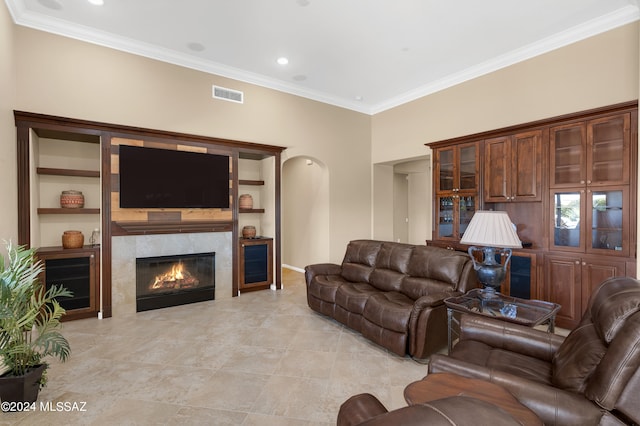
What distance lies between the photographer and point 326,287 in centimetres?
401

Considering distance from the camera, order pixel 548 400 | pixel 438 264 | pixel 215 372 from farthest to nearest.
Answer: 1. pixel 438 264
2. pixel 215 372
3. pixel 548 400

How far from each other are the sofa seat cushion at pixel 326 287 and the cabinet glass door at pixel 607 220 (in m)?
3.00

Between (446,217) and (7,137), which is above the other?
(7,137)

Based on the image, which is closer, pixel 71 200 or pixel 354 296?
pixel 354 296

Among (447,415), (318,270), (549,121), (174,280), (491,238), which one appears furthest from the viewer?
(174,280)

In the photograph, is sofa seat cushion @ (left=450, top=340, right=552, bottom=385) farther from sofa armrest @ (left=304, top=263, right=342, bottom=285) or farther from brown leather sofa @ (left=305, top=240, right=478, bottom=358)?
sofa armrest @ (left=304, top=263, right=342, bottom=285)

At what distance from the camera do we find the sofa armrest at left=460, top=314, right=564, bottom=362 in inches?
80.0

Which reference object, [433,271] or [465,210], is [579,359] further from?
[465,210]

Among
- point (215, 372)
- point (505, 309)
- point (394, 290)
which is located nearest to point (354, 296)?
point (394, 290)

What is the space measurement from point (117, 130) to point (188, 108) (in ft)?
3.37

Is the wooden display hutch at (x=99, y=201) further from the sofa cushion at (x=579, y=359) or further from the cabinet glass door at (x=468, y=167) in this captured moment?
the sofa cushion at (x=579, y=359)

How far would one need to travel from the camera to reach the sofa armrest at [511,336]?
6.66 ft

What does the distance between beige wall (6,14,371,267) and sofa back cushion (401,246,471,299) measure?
278cm

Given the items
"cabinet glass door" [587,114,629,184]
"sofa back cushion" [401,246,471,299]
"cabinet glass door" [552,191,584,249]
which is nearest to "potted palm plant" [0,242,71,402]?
"sofa back cushion" [401,246,471,299]
